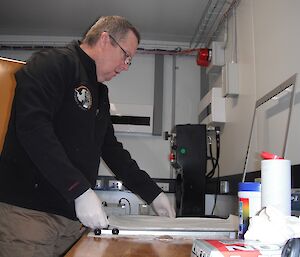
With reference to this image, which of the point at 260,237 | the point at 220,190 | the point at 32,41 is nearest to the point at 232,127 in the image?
the point at 220,190

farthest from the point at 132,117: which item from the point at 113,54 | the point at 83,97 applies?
the point at 83,97

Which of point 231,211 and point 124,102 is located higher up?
point 124,102

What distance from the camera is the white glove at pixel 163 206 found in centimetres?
152

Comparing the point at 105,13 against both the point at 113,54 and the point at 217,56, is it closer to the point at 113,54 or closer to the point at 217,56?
the point at 217,56

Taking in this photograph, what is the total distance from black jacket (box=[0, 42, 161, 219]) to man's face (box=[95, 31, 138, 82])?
0.30 feet

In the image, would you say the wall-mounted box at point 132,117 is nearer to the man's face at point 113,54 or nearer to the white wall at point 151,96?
the white wall at point 151,96

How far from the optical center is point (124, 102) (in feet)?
11.1

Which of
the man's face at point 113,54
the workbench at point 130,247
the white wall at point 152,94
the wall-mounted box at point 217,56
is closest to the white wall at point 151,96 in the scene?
the white wall at point 152,94

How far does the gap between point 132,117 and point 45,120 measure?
7.38 ft

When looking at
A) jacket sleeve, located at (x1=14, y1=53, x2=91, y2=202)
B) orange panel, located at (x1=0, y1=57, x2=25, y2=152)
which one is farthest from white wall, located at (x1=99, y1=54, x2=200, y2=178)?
jacket sleeve, located at (x1=14, y1=53, x2=91, y2=202)

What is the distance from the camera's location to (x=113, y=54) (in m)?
1.40

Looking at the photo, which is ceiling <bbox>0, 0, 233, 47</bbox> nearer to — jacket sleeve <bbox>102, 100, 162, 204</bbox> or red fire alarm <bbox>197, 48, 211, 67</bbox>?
red fire alarm <bbox>197, 48, 211, 67</bbox>

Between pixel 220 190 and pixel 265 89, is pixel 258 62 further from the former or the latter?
pixel 220 190

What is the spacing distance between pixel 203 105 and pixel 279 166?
2.19 metres
